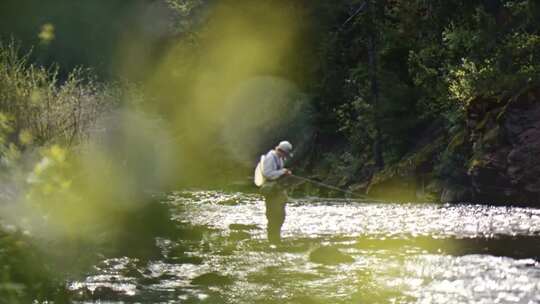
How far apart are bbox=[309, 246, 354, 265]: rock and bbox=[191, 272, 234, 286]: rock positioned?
2668 mm

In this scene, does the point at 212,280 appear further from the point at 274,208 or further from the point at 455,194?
the point at 455,194

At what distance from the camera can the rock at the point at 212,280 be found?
13867 millimetres

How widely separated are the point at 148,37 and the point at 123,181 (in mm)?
57284

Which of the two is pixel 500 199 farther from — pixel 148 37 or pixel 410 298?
pixel 148 37

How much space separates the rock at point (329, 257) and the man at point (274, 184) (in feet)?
8.28

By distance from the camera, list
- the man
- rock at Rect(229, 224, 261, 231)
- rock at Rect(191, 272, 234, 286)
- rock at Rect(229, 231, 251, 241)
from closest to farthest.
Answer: rock at Rect(191, 272, 234, 286) < the man < rock at Rect(229, 231, 251, 241) < rock at Rect(229, 224, 261, 231)

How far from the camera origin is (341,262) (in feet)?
53.3

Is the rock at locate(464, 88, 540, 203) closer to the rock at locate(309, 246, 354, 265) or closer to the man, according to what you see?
the man

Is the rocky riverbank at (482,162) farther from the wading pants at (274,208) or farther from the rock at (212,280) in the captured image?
the rock at (212,280)

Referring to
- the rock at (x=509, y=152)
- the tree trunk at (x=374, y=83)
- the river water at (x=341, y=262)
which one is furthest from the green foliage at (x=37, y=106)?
the tree trunk at (x=374, y=83)

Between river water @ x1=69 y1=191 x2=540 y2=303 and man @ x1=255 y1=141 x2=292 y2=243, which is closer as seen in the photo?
river water @ x1=69 y1=191 x2=540 y2=303

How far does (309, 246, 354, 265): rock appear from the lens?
1631 centimetres

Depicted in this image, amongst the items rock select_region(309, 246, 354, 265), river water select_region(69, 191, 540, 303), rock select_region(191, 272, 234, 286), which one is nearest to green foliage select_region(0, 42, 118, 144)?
river water select_region(69, 191, 540, 303)

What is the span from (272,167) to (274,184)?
42 centimetres
